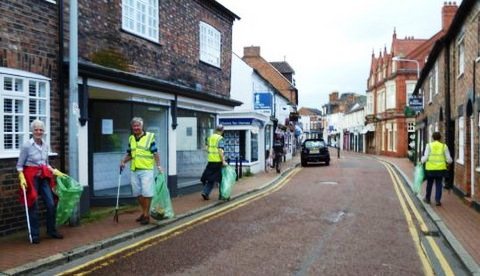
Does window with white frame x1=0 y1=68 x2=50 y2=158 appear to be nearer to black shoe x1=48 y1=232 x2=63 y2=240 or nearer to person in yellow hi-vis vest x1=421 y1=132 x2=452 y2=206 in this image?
black shoe x1=48 y1=232 x2=63 y2=240

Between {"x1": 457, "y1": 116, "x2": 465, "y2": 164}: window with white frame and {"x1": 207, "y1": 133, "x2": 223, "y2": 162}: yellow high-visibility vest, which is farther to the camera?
{"x1": 457, "y1": 116, "x2": 465, "y2": 164}: window with white frame

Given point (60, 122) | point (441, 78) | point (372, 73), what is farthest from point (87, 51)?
point (372, 73)

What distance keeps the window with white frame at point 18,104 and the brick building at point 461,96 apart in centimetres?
921

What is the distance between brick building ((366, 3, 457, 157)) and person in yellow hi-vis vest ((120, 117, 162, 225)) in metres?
37.8

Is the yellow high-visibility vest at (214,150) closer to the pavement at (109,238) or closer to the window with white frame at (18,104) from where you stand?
the pavement at (109,238)

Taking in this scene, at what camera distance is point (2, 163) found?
7.95 m

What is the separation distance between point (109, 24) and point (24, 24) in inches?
118

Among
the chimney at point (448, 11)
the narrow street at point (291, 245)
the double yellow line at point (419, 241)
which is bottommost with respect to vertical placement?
the double yellow line at point (419, 241)

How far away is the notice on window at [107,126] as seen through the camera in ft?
41.9

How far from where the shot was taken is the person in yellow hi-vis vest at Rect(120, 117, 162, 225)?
910 centimetres

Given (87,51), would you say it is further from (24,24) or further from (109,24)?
(24,24)

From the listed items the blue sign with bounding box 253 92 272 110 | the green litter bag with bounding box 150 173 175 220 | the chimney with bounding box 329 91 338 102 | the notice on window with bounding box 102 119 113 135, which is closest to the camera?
the green litter bag with bounding box 150 173 175 220

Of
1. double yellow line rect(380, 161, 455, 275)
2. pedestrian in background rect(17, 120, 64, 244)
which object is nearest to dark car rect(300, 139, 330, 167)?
double yellow line rect(380, 161, 455, 275)

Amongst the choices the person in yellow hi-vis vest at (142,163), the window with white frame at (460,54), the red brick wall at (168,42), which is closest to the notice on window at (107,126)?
the red brick wall at (168,42)
